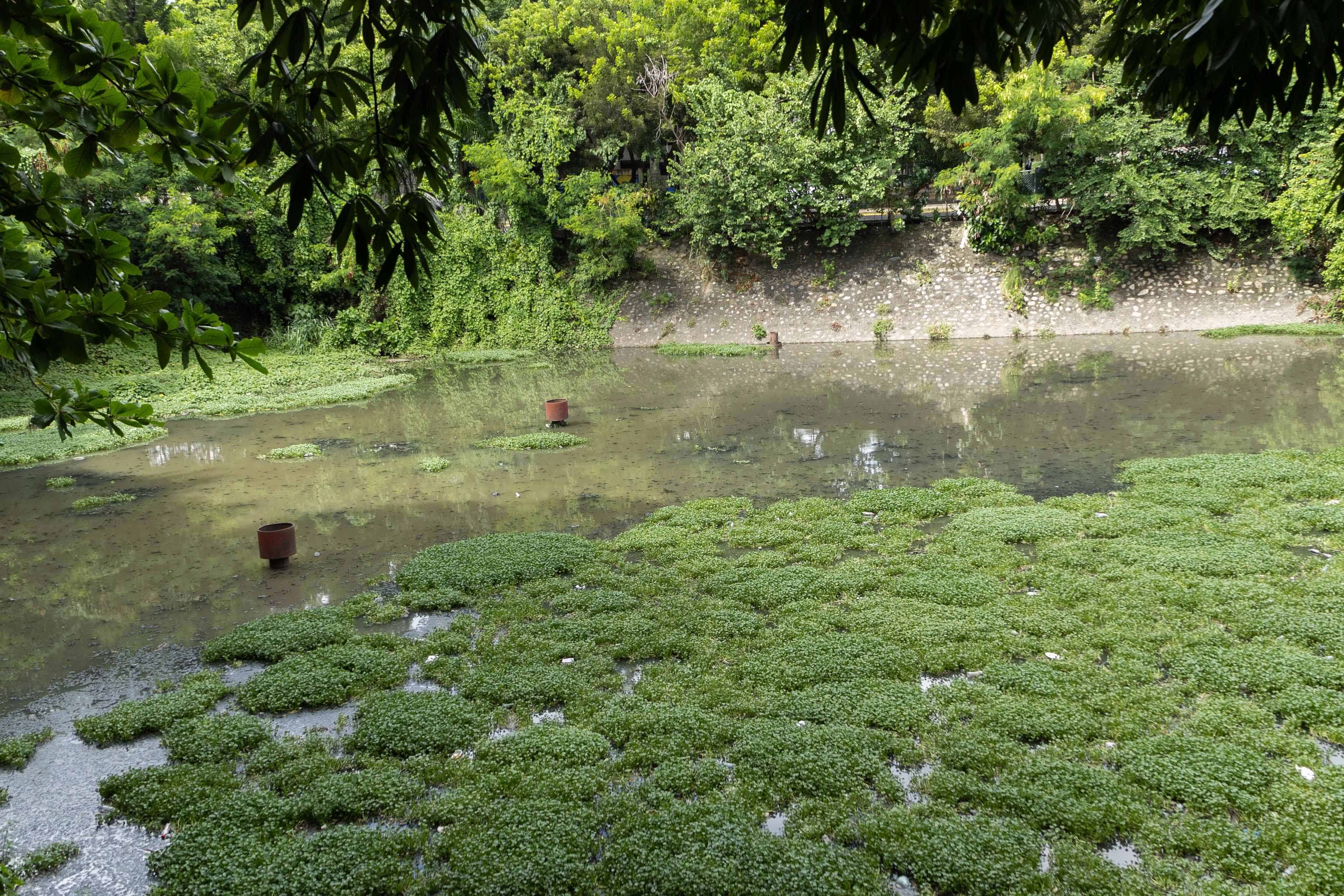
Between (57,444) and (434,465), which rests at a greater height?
(57,444)

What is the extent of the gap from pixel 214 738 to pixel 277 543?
12.4 ft

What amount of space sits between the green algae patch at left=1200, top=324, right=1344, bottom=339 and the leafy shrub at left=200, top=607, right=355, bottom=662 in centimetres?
2438

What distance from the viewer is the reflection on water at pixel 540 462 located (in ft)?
28.2

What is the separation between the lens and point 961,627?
641 cm

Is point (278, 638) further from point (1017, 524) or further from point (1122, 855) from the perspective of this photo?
point (1017, 524)

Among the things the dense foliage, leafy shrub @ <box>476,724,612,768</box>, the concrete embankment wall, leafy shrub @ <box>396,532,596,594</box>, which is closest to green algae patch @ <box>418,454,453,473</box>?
the dense foliage

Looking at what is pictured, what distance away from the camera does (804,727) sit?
16.9ft

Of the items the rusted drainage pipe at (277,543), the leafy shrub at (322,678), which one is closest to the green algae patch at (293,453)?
the rusted drainage pipe at (277,543)

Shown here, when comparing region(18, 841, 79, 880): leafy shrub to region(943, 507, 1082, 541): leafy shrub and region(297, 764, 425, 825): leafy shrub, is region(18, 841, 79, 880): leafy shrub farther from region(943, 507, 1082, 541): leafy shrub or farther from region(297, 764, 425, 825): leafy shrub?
region(943, 507, 1082, 541): leafy shrub

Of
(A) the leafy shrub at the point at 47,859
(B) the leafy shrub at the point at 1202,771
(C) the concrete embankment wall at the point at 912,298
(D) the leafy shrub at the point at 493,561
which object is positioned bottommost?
(A) the leafy shrub at the point at 47,859

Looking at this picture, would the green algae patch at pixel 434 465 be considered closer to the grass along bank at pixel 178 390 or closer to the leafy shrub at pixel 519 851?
the grass along bank at pixel 178 390

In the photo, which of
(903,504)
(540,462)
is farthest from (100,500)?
(903,504)

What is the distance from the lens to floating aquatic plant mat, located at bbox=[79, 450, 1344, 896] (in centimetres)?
399

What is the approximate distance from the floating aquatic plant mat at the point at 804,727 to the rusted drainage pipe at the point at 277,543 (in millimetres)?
1553
